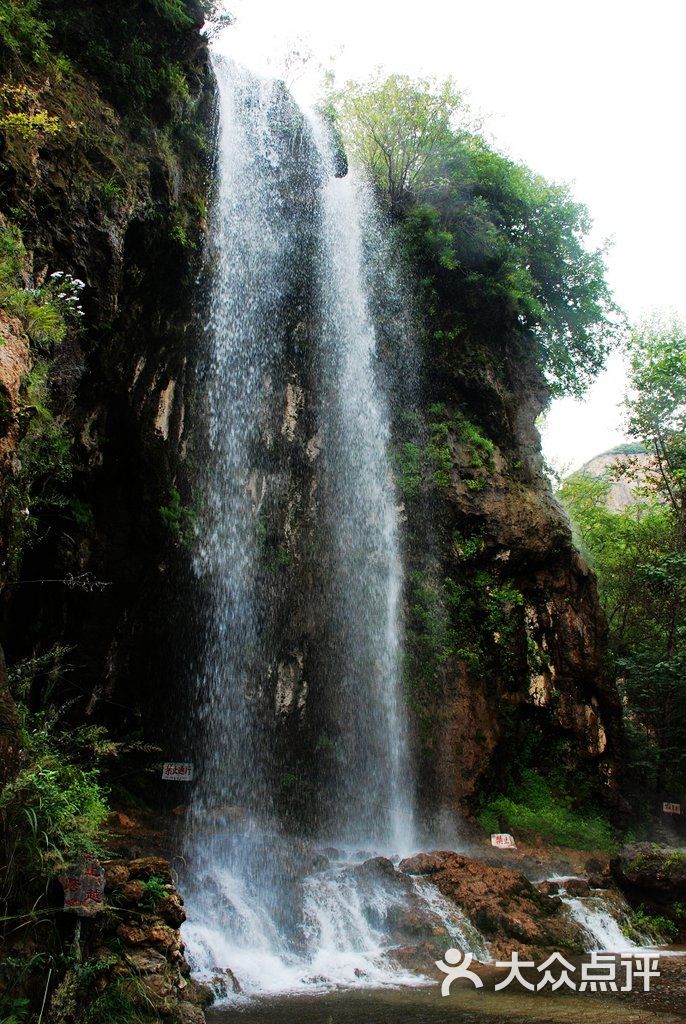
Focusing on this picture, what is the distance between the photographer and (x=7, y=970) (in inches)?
142

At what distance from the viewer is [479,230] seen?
15.9 m

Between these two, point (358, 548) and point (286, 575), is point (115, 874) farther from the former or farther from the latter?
point (358, 548)

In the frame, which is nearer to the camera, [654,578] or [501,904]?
[501,904]

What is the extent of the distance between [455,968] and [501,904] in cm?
157

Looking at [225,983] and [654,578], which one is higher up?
[654,578]

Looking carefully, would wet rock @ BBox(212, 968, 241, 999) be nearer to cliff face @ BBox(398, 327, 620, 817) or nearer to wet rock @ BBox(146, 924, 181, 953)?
wet rock @ BBox(146, 924, 181, 953)

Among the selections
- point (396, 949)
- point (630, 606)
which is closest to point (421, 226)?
point (630, 606)

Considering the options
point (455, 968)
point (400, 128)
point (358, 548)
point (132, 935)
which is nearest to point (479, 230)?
point (400, 128)

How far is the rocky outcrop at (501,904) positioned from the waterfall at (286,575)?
0.57 metres

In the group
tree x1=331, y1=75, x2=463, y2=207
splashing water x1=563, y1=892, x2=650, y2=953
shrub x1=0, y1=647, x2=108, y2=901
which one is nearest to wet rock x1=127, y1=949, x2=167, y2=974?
shrub x1=0, y1=647, x2=108, y2=901

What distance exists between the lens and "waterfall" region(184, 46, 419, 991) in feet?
26.6

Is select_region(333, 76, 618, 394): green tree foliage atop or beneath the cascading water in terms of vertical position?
atop

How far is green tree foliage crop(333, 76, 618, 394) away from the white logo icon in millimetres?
12227

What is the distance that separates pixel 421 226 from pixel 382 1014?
15.4 m
